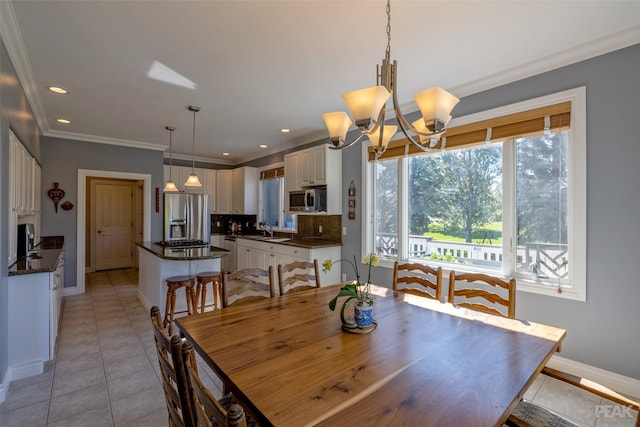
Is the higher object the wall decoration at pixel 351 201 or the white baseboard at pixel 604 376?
the wall decoration at pixel 351 201

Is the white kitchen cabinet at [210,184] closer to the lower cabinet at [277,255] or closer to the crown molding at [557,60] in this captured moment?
the lower cabinet at [277,255]

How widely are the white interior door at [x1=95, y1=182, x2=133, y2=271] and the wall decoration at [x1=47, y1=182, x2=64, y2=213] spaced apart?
2379mm

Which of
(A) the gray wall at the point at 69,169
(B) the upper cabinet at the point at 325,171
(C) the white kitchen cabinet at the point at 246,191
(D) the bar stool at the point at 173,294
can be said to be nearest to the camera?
(D) the bar stool at the point at 173,294

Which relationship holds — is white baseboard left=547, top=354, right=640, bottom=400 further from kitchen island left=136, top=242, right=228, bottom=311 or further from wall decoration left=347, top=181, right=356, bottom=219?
kitchen island left=136, top=242, right=228, bottom=311

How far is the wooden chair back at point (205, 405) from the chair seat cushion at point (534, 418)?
113cm

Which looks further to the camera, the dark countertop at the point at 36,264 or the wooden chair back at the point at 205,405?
the dark countertop at the point at 36,264

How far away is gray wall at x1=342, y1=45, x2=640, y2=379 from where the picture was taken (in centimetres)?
217

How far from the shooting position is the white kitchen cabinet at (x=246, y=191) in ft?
21.2

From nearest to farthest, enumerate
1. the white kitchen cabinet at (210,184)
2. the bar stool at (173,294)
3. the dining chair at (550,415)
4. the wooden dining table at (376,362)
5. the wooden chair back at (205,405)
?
the wooden chair back at (205,405)
the wooden dining table at (376,362)
the dining chair at (550,415)
the bar stool at (173,294)
the white kitchen cabinet at (210,184)

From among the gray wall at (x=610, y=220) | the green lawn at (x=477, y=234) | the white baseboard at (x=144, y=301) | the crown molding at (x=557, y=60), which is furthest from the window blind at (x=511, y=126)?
the white baseboard at (x=144, y=301)

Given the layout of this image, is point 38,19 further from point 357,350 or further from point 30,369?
point 357,350

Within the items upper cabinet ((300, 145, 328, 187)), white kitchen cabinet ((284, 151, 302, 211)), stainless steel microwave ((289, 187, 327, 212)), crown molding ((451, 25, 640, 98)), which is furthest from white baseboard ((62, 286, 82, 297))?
crown molding ((451, 25, 640, 98))

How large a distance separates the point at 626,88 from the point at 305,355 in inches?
113

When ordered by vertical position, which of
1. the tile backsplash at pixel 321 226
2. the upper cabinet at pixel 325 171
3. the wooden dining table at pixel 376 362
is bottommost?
the wooden dining table at pixel 376 362
